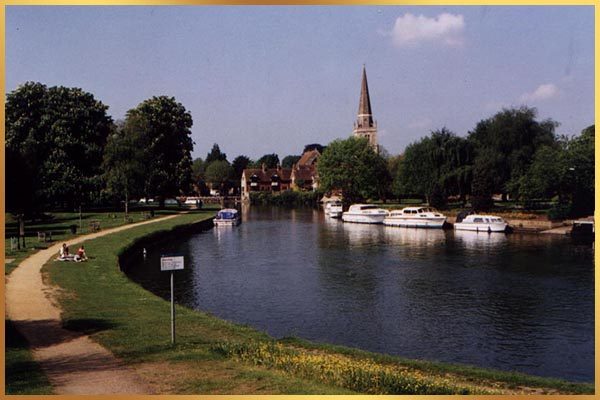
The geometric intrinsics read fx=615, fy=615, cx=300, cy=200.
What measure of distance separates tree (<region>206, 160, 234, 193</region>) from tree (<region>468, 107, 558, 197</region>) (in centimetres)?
10339

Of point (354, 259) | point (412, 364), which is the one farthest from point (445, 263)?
point (412, 364)

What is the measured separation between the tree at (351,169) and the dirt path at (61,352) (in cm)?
7844

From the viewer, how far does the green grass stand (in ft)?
42.0

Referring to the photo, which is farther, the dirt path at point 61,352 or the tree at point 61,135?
the tree at point 61,135

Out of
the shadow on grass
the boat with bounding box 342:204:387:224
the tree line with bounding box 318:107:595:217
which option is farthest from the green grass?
the boat with bounding box 342:204:387:224

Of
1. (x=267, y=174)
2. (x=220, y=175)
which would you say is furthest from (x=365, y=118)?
(x=220, y=175)

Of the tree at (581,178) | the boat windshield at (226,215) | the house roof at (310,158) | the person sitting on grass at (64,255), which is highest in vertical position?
the house roof at (310,158)

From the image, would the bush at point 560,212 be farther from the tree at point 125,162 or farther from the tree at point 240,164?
the tree at point 240,164

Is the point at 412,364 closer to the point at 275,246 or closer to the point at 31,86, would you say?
the point at 275,246

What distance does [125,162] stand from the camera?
68125mm

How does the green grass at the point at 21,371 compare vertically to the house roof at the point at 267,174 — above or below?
below

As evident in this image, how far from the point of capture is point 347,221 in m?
78.8

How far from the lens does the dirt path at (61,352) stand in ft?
43.5

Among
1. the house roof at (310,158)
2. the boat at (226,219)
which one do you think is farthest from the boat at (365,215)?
the house roof at (310,158)
